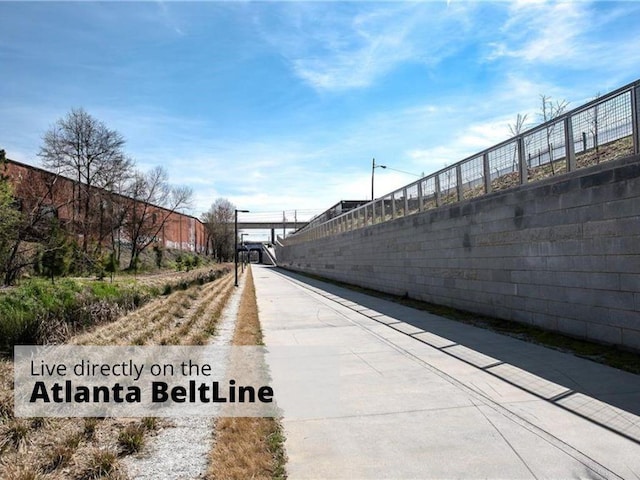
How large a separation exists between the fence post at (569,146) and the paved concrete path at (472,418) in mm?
3092

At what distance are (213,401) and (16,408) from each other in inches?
72.6

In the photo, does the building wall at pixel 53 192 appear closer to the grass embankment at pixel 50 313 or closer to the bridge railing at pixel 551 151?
the grass embankment at pixel 50 313

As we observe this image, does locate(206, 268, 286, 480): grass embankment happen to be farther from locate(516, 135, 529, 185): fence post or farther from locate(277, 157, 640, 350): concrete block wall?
locate(516, 135, 529, 185): fence post

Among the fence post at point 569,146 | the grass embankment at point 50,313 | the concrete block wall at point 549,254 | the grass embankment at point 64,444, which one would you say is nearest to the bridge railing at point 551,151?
the fence post at point 569,146

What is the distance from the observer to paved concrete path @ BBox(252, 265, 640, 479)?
11.0ft

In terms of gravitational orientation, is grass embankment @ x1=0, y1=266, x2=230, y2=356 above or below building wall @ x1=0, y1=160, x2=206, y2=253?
below

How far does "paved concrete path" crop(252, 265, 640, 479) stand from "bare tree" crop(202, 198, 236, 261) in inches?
2969

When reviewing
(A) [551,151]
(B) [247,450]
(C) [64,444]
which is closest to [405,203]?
(A) [551,151]

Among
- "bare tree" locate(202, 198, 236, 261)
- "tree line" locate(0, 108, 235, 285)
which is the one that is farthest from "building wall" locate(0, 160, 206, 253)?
"bare tree" locate(202, 198, 236, 261)

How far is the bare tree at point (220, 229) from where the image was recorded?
80812mm

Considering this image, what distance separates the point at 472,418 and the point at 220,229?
261 ft

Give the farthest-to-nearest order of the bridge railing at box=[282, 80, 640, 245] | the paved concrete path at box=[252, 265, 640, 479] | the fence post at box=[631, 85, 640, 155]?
the bridge railing at box=[282, 80, 640, 245]
the fence post at box=[631, 85, 640, 155]
the paved concrete path at box=[252, 265, 640, 479]

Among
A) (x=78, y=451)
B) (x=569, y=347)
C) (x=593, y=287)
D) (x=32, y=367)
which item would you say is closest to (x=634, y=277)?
(x=593, y=287)

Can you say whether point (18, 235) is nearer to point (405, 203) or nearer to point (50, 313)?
point (50, 313)
